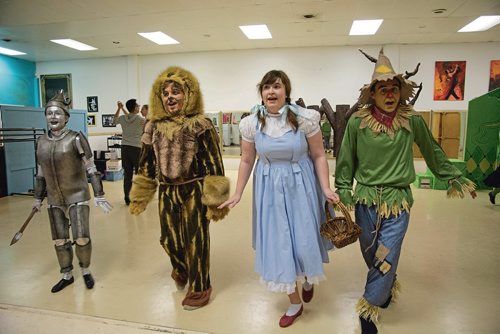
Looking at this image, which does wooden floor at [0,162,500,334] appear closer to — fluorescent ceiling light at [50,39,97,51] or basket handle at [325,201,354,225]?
basket handle at [325,201,354,225]

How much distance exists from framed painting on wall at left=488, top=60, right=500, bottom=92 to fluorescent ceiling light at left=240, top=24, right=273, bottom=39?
18.3 feet

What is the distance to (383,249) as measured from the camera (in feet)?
6.66

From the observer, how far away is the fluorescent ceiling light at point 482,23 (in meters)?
7.17

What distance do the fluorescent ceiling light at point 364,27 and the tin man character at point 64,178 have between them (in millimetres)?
6454

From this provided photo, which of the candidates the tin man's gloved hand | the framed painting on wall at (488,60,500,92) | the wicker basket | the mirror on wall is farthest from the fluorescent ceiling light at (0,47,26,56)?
the framed painting on wall at (488,60,500,92)

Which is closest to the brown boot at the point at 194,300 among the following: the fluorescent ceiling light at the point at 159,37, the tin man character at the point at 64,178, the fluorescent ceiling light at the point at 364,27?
the tin man character at the point at 64,178

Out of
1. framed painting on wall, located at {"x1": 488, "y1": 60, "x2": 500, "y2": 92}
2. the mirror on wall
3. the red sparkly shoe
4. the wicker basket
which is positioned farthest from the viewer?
the mirror on wall

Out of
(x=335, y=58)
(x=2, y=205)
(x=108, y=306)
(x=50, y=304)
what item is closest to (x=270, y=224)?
(x=108, y=306)

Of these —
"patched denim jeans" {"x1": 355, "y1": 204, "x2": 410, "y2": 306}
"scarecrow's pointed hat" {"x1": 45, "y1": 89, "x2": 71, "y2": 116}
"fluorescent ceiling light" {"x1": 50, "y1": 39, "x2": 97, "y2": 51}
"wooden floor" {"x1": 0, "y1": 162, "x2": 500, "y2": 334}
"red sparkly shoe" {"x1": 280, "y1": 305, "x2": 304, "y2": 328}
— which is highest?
"fluorescent ceiling light" {"x1": 50, "y1": 39, "x2": 97, "y2": 51}

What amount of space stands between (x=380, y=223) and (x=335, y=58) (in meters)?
8.25

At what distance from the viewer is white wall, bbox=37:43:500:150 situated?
29.8 ft

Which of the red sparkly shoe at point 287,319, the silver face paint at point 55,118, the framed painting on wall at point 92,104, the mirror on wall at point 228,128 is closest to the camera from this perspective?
the red sparkly shoe at point 287,319

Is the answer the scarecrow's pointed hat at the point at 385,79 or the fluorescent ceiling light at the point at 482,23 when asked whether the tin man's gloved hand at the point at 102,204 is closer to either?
the scarecrow's pointed hat at the point at 385,79

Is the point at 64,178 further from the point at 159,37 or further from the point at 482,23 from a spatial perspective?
the point at 482,23
